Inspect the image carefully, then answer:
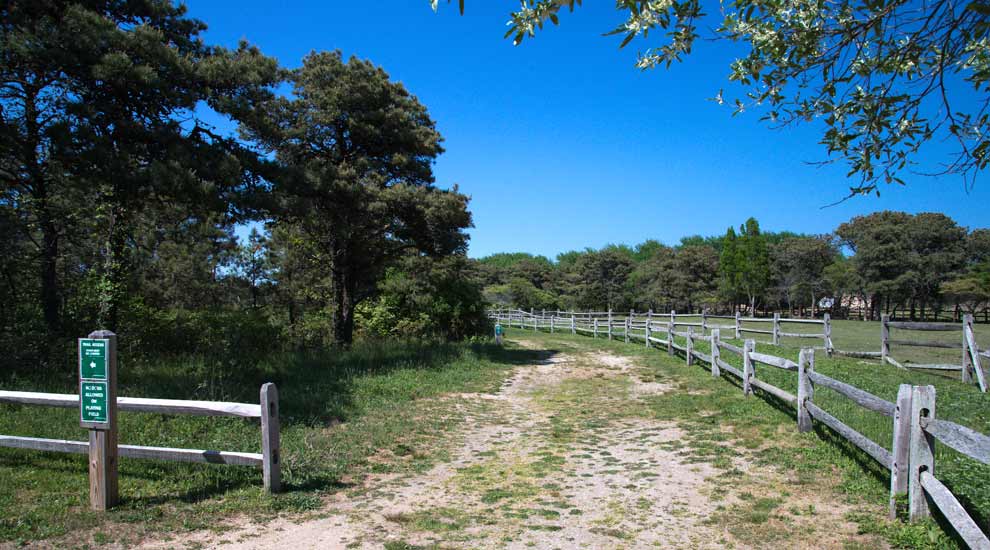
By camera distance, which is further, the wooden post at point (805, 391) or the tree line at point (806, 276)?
the tree line at point (806, 276)

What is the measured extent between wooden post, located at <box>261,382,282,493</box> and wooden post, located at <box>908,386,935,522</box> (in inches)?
218

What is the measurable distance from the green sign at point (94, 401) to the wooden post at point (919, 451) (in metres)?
6.72

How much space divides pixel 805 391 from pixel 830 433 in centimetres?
60

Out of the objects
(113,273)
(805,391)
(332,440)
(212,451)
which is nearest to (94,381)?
(212,451)

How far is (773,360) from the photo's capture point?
9.11 meters

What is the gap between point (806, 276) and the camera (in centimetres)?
6462

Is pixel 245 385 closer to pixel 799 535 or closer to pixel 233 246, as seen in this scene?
pixel 799 535

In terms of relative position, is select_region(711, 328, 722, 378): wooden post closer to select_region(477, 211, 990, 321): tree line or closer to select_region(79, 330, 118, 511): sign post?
select_region(79, 330, 118, 511): sign post

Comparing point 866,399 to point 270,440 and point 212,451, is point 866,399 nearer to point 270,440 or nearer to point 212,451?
point 270,440

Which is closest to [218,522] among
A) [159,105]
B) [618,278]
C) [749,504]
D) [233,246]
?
[749,504]

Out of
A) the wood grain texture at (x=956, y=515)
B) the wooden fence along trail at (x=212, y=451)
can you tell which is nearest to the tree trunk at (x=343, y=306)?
the wooden fence along trail at (x=212, y=451)

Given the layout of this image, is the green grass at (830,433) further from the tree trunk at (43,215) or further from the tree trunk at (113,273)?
the tree trunk at (43,215)

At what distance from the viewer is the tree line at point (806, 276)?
5284 cm

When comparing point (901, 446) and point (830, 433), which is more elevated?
point (901, 446)
